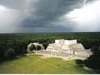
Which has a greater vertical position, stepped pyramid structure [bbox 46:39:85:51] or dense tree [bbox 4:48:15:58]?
stepped pyramid structure [bbox 46:39:85:51]

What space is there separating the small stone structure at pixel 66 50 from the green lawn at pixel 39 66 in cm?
21

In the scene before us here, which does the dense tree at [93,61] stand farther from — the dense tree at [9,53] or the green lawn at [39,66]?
the dense tree at [9,53]

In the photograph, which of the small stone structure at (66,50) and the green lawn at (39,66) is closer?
the green lawn at (39,66)

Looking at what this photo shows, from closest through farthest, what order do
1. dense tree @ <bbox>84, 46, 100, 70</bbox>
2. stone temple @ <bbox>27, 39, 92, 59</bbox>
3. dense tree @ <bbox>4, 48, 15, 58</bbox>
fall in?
dense tree @ <bbox>84, 46, 100, 70</bbox> → stone temple @ <bbox>27, 39, 92, 59</bbox> → dense tree @ <bbox>4, 48, 15, 58</bbox>

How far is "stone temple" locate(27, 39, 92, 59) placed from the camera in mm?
5047

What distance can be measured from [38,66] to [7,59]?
1.00m

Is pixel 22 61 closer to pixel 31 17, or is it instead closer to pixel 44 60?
pixel 44 60

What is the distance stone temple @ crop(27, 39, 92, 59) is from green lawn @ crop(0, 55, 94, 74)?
0.21 metres

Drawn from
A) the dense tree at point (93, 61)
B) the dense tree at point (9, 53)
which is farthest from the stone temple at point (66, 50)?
the dense tree at point (9, 53)

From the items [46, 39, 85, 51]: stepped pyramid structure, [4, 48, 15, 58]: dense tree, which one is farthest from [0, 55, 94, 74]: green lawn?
[46, 39, 85, 51]: stepped pyramid structure

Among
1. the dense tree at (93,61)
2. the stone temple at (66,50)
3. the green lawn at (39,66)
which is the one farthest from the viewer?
the stone temple at (66,50)

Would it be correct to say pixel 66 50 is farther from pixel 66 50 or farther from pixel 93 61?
pixel 93 61

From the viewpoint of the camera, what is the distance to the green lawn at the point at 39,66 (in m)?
4.84

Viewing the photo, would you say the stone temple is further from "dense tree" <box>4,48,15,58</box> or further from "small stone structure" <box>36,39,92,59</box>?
"dense tree" <box>4,48,15,58</box>
